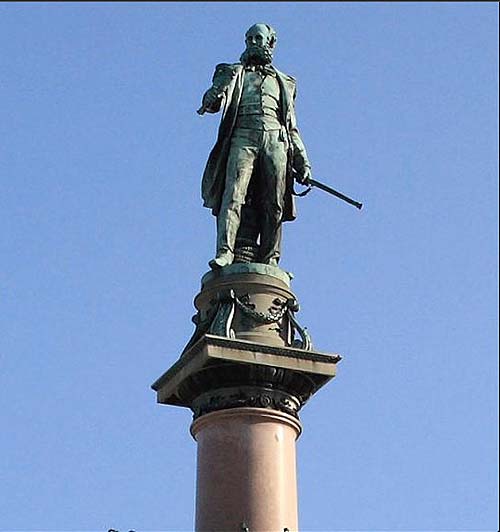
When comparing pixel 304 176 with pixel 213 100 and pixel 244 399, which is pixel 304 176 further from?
pixel 244 399

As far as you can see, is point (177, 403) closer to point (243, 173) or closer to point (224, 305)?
point (224, 305)

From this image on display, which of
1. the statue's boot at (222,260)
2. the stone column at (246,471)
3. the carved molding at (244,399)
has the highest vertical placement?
the statue's boot at (222,260)

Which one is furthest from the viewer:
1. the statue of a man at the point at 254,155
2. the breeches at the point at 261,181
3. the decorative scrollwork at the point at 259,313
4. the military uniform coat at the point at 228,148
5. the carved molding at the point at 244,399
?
the military uniform coat at the point at 228,148

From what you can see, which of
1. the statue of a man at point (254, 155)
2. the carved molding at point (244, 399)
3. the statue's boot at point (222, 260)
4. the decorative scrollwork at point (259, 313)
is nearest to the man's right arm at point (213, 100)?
the statue of a man at point (254, 155)

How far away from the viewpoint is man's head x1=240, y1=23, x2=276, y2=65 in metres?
20.8

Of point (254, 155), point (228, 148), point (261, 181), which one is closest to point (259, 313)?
point (261, 181)

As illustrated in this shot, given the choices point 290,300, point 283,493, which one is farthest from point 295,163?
point 283,493

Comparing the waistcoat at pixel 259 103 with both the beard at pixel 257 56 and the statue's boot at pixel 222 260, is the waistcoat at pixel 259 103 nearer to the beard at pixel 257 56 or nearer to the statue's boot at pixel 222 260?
the beard at pixel 257 56

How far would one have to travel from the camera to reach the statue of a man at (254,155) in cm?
1984

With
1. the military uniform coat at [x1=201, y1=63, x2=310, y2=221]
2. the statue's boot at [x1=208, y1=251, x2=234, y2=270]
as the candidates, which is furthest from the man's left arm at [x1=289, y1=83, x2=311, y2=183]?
the statue's boot at [x1=208, y1=251, x2=234, y2=270]

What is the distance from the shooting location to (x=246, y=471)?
17.5m

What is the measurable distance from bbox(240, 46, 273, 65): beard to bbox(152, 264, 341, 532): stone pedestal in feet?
12.3

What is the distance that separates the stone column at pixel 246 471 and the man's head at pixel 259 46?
233 inches

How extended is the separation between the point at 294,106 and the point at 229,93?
1192 mm
